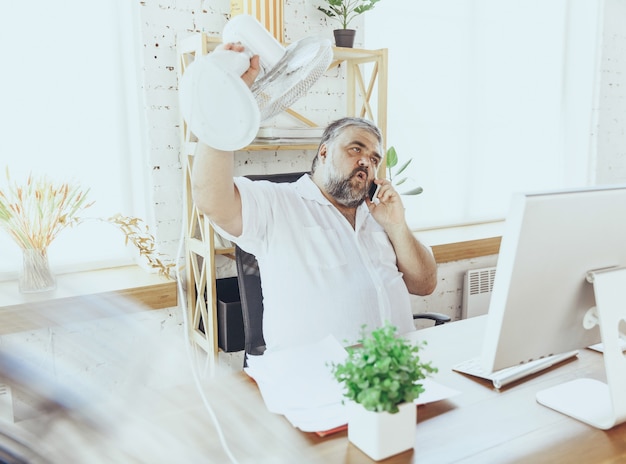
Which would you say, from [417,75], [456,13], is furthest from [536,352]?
[456,13]

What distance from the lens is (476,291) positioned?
3066 mm

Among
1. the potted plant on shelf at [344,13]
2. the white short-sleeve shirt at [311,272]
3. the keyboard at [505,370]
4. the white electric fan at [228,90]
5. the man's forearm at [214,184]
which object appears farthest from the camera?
the potted plant on shelf at [344,13]

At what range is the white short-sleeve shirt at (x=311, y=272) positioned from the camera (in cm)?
161

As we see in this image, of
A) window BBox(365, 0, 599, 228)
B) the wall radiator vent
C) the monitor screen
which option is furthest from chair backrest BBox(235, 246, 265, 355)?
the wall radiator vent

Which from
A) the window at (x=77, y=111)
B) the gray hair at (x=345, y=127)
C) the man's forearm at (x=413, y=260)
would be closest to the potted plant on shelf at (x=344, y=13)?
the gray hair at (x=345, y=127)

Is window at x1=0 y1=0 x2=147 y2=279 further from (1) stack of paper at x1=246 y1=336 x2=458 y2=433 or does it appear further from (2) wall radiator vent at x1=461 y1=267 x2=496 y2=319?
(2) wall radiator vent at x1=461 y1=267 x2=496 y2=319

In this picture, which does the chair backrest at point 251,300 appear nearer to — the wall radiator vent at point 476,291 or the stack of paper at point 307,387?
the stack of paper at point 307,387

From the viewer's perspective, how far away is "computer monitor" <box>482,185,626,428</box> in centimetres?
87

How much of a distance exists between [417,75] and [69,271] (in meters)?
2.05

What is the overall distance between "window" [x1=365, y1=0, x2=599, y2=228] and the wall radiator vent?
405 millimetres

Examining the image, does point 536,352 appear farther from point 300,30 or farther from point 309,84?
point 300,30

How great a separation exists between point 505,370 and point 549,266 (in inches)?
14.6

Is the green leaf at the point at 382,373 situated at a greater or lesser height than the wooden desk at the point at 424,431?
greater

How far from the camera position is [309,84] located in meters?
1.11
